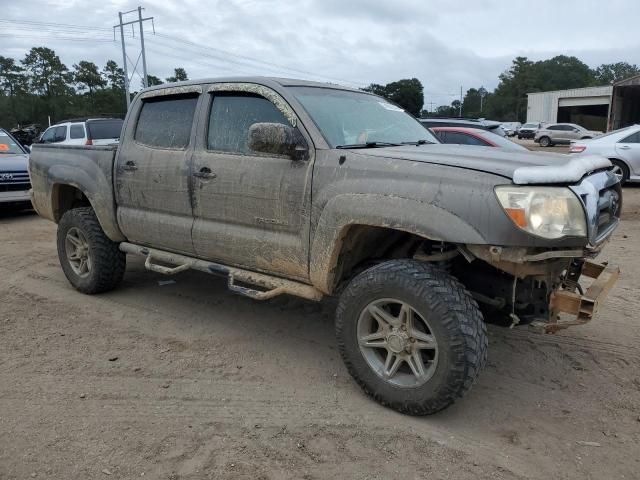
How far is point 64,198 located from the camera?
5.51 metres

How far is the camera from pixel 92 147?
16.2 feet

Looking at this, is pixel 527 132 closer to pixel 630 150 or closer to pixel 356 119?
pixel 630 150

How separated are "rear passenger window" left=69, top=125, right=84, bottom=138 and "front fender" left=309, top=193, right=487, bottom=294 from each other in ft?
44.7

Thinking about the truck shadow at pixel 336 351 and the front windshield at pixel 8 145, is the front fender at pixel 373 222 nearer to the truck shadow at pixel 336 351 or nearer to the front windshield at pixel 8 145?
the truck shadow at pixel 336 351

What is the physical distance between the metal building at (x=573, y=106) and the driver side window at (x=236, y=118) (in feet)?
167

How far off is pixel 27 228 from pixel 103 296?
4.72 metres

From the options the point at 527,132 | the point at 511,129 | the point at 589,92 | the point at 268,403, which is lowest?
the point at 268,403

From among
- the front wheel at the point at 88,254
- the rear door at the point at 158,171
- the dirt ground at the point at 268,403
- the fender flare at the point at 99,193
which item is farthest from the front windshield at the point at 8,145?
the rear door at the point at 158,171

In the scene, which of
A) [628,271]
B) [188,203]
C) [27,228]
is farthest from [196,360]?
[27,228]

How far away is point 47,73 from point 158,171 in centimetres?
6714

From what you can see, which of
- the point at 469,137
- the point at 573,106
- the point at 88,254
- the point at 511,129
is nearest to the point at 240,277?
the point at 88,254

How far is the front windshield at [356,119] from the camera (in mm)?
3574

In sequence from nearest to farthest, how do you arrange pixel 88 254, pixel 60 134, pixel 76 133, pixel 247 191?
pixel 247 191 < pixel 88 254 < pixel 76 133 < pixel 60 134

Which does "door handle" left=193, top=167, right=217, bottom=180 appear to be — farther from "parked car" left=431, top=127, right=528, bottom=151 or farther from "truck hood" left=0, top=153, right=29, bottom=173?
"truck hood" left=0, top=153, right=29, bottom=173
